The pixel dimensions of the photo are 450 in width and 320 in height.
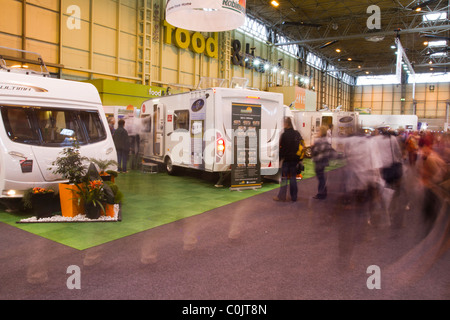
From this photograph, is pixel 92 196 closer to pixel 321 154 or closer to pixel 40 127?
pixel 40 127

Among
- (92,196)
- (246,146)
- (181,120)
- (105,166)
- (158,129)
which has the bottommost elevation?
(92,196)

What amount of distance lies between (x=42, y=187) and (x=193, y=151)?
4229 mm

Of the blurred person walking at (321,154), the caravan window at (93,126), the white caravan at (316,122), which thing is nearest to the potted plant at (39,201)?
the caravan window at (93,126)

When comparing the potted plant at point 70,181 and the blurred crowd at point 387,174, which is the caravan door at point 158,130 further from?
the blurred crowd at point 387,174

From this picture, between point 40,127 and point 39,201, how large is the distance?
142 cm

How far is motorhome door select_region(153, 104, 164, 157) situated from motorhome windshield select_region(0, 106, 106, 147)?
4.02m

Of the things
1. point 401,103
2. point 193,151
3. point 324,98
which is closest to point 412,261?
point 193,151

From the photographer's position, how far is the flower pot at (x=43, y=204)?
5785 millimetres

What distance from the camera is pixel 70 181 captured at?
19.5 ft

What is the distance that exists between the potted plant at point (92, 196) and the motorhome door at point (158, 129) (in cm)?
556

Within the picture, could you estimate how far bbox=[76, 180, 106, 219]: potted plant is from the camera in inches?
229

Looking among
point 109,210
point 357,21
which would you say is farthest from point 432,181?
A: point 357,21

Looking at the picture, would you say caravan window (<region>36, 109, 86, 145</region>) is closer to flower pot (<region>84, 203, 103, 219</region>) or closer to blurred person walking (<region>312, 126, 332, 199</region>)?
flower pot (<region>84, 203, 103, 219</region>)

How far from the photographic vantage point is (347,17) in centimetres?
2334
